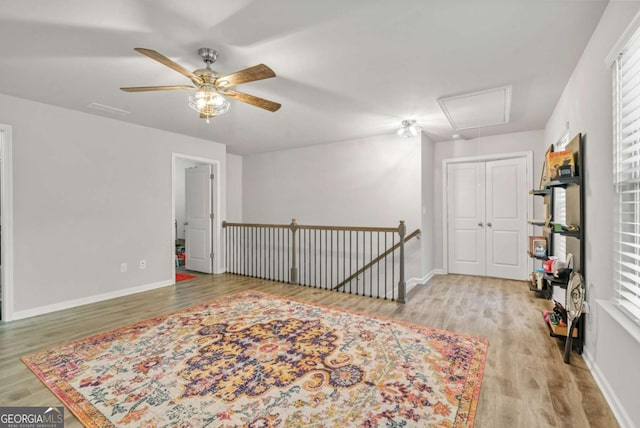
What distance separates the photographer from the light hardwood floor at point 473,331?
176 centimetres

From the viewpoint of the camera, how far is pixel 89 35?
2074 millimetres

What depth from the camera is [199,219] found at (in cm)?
574

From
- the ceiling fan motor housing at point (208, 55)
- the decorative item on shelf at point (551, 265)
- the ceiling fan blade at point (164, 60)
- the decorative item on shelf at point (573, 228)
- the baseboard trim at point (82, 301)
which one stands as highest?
the ceiling fan motor housing at point (208, 55)

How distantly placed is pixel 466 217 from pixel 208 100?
4667 millimetres

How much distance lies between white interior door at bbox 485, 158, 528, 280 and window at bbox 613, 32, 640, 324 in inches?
134

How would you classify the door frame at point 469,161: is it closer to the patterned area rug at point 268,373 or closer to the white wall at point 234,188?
the patterned area rug at point 268,373

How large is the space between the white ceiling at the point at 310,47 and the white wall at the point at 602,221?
21 centimetres

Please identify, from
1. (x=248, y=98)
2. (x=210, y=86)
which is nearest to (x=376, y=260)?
(x=248, y=98)

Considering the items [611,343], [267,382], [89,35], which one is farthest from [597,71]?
[89,35]

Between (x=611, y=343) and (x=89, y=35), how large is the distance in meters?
3.95

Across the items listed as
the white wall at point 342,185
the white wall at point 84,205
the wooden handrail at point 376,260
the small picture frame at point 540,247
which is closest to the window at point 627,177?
the small picture frame at point 540,247

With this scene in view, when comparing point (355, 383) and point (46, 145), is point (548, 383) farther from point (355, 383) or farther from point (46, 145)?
point (46, 145)

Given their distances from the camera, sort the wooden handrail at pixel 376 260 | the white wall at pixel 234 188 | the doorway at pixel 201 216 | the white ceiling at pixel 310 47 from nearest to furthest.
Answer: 1. the white ceiling at pixel 310 47
2. the wooden handrail at pixel 376 260
3. the doorway at pixel 201 216
4. the white wall at pixel 234 188

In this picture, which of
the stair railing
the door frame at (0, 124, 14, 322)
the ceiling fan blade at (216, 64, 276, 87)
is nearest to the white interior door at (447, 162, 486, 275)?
the stair railing
